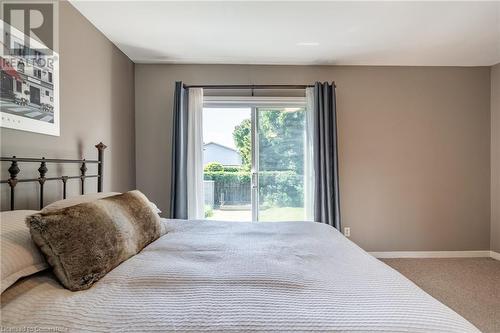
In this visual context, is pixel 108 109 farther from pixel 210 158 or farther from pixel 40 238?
pixel 40 238

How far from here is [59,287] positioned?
100cm

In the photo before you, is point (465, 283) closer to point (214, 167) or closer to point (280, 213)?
point (280, 213)

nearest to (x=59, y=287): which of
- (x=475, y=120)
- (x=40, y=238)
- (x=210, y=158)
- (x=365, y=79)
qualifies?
(x=40, y=238)

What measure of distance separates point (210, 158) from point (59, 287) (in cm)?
236

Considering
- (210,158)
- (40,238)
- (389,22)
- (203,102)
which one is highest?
(389,22)

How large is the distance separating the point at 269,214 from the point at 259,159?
27.3 inches

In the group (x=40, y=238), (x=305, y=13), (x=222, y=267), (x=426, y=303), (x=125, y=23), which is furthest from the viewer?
(x=125, y=23)

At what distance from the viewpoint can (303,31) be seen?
245 cm

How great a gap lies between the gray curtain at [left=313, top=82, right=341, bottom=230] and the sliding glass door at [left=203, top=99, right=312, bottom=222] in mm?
238

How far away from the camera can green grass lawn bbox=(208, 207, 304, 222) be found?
3.26 metres

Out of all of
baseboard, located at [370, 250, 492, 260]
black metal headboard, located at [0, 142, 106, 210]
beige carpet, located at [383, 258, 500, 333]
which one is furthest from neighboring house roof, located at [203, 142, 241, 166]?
beige carpet, located at [383, 258, 500, 333]

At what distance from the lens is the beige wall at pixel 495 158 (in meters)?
3.27

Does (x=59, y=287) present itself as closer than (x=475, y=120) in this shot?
Yes

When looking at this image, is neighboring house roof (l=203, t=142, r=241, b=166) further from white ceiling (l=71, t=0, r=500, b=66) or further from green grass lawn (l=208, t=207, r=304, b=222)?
white ceiling (l=71, t=0, r=500, b=66)
